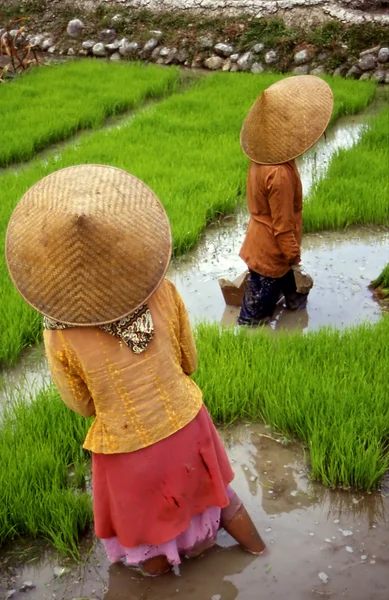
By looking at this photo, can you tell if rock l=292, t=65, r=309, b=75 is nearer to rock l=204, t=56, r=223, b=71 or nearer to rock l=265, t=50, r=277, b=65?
rock l=265, t=50, r=277, b=65

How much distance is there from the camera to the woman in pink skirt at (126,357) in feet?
4.71

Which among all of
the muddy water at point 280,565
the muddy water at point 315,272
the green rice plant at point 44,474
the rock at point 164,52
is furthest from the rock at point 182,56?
the muddy water at point 280,565

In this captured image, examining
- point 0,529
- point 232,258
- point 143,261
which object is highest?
point 143,261

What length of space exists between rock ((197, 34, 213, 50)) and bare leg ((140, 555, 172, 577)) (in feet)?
26.4

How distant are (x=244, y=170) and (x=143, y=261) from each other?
12.9 feet

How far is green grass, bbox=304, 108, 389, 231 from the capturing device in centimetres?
437

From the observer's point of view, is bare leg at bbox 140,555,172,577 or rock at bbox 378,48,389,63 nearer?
bare leg at bbox 140,555,172,577

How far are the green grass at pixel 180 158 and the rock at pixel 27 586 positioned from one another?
4.61ft

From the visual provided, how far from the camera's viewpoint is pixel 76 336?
5.14ft

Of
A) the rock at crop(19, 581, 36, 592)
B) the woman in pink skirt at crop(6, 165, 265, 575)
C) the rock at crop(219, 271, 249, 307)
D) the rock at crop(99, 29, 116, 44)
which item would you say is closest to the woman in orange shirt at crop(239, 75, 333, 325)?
the rock at crop(219, 271, 249, 307)

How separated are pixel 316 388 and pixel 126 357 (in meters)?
1.20

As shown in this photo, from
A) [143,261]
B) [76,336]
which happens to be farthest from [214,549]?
[143,261]

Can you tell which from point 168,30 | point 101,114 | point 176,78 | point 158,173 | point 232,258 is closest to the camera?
point 232,258

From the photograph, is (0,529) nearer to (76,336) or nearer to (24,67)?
(76,336)
